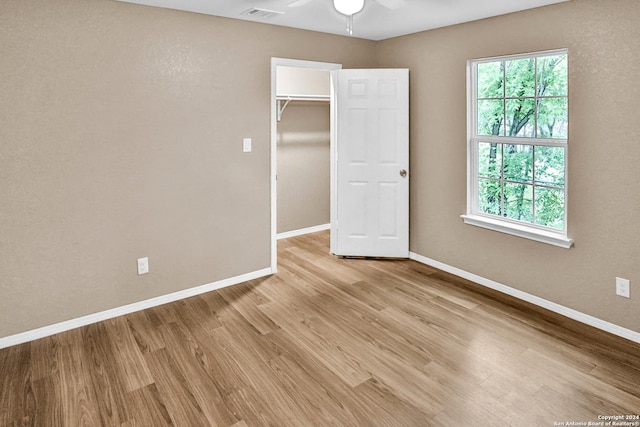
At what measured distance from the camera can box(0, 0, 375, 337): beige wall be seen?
279 centimetres

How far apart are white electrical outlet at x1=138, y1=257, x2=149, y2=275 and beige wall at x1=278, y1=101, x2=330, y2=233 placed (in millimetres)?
2174

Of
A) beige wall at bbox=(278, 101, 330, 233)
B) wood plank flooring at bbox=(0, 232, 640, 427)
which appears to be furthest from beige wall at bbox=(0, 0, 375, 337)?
Result: beige wall at bbox=(278, 101, 330, 233)

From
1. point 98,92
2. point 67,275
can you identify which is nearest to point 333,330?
point 67,275

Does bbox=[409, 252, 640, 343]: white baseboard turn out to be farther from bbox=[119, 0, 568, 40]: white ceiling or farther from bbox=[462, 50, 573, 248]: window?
bbox=[119, 0, 568, 40]: white ceiling

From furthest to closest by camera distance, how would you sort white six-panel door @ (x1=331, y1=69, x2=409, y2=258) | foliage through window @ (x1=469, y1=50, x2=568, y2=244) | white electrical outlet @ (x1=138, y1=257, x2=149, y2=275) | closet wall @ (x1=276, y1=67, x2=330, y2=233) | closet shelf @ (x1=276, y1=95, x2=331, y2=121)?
1. closet wall @ (x1=276, y1=67, x2=330, y2=233)
2. closet shelf @ (x1=276, y1=95, x2=331, y2=121)
3. white six-panel door @ (x1=331, y1=69, x2=409, y2=258)
4. white electrical outlet @ (x1=138, y1=257, x2=149, y2=275)
5. foliage through window @ (x1=469, y1=50, x2=568, y2=244)

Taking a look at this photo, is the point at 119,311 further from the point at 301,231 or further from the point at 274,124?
the point at 301,231

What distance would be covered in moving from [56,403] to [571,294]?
3507 millimetres

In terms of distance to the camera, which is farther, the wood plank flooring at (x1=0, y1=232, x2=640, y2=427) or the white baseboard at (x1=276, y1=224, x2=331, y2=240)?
the white baseboard at (x1=276, y1=224, x2=331, y2=240)

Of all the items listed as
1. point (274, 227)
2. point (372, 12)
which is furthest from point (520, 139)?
point (274, 227)

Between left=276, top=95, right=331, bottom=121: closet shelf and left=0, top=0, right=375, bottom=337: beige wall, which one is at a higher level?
left=276, top=95, right=331, bottom=121: closet shelf

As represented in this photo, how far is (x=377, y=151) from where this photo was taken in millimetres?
4375

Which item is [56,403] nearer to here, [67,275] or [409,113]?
[67,275]

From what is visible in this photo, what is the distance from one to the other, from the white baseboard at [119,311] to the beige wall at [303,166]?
1.47m

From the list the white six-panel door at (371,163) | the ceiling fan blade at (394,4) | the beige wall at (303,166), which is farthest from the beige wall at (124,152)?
the beige wall at (303,166)
